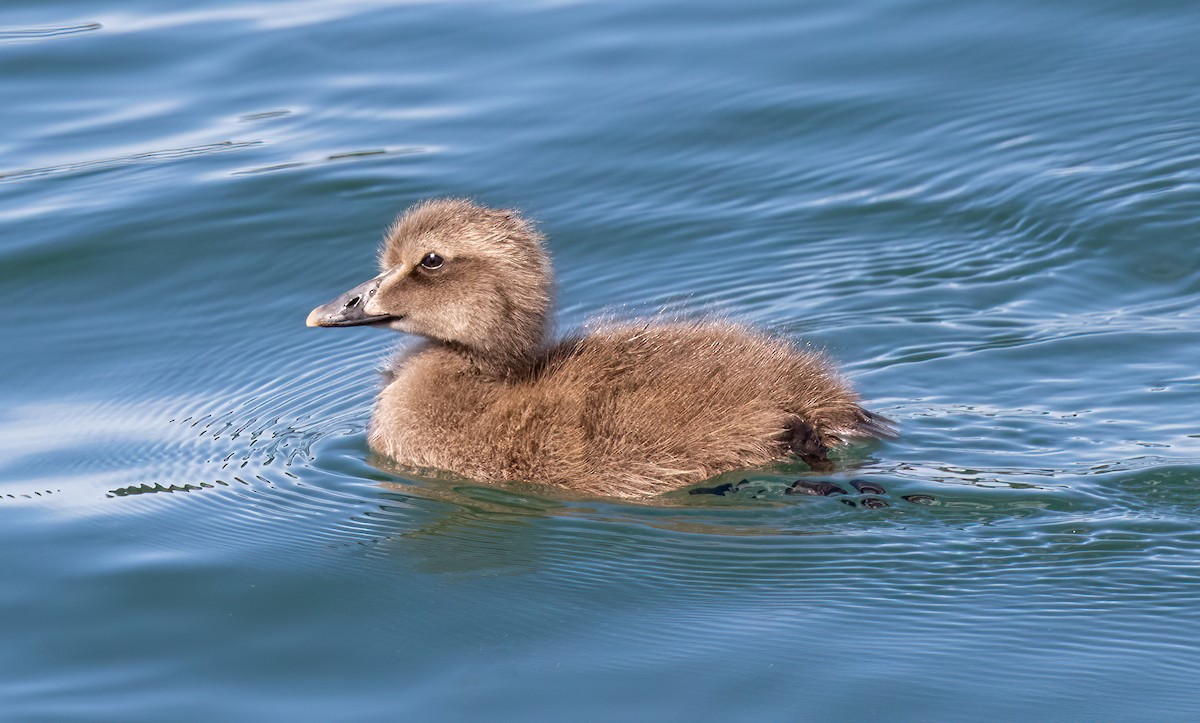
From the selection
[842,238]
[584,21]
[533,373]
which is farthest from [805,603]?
[584,21]

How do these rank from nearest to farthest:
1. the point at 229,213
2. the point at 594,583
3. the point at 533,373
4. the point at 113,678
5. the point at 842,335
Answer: the point at 113,678 → the point at 594,583 → the point at 533,373 → the point at 842,335 → the point at 229,213

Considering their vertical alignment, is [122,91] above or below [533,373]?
above

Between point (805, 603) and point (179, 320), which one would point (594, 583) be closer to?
point (805, 603)

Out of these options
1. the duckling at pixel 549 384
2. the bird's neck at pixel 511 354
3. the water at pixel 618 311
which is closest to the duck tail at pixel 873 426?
the duckling at pixel 549 384

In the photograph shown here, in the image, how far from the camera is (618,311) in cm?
941

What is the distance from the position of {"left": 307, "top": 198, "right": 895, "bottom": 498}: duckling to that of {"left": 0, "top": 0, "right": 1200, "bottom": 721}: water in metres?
0.19

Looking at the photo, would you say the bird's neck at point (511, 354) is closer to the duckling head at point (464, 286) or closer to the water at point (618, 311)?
the duckling head at point (464, 286)

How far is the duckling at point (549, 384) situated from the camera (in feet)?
23.9

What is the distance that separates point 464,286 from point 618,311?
6.18ft

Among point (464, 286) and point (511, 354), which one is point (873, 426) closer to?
point (511, 354)

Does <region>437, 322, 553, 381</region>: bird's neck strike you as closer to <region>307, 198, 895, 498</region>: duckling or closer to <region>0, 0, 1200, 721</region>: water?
<region>307, 198, 895, 498</region>: duckling

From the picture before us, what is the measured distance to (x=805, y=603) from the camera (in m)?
6.21

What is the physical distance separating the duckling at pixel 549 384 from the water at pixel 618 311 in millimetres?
189

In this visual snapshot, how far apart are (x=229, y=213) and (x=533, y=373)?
12.9ft
